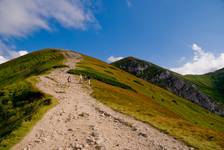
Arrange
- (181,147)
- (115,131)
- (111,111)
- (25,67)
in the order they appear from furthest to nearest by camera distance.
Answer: (25,67) < (111,111) < (115,131) < (181,147)

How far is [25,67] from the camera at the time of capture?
308 feet

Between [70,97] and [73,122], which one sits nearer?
[73,122]

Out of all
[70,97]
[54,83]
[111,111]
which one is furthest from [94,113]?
[54,83]

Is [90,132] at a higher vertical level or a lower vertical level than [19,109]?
lower

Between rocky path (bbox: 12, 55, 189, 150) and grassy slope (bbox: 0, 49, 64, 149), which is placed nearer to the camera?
rocky path (bbox: 12, 55, 189, 150)

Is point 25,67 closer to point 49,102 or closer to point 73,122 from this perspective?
point 49,102

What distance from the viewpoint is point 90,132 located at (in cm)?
2330

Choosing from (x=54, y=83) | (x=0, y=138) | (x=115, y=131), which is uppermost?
(x=54, y=83)

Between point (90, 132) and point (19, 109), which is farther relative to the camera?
point (19, 109)

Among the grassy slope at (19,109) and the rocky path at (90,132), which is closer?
the rocky path at (90,132)

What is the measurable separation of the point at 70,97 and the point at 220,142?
860 inches

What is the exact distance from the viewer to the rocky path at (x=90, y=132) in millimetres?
20641

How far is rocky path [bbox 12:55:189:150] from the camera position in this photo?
20.6m

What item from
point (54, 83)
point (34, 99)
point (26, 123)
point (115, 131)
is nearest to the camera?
point (115, 131)
